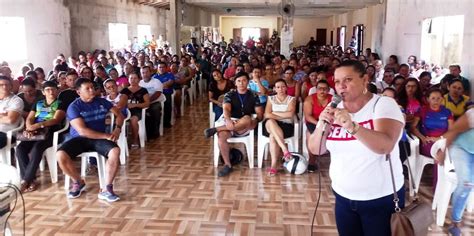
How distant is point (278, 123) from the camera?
504cm

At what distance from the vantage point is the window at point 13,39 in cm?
886

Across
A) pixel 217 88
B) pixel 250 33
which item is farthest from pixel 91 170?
pixel 250 33

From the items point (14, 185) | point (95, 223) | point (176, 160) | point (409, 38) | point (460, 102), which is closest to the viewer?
point (14, 185)

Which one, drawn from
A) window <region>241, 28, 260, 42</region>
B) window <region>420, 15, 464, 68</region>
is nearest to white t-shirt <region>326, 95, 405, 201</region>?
window <region>420, 15, 464, 68</region>

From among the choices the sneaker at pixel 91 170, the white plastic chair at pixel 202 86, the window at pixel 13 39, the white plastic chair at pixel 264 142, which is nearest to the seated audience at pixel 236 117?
the white plastic chair at pixel 264 142

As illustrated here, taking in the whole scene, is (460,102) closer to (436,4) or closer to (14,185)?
(436,4)

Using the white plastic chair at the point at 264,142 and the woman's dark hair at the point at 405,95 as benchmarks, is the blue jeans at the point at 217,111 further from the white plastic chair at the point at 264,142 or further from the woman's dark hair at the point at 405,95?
the woman's dark hair at the point at 405,95

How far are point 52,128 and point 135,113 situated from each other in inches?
57.1

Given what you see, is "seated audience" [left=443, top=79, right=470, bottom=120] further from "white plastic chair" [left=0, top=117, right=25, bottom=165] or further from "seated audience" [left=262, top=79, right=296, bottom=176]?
"white plastic chair" [left=0, top=117, right=25, bottom=165]

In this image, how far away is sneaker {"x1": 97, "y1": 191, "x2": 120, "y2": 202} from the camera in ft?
13.5

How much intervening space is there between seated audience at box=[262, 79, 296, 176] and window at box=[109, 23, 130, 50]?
29.3 ft

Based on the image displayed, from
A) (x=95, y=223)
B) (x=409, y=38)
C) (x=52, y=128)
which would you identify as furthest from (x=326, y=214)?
(x=409, y=38)

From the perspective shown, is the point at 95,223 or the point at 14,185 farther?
the point at 95,223

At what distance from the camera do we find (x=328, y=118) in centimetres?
175
